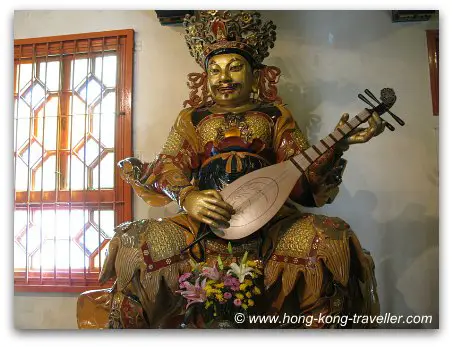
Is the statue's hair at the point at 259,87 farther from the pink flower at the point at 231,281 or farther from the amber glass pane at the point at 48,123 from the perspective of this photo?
the pink flower at the point at 231,281

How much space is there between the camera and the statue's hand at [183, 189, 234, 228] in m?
1.34

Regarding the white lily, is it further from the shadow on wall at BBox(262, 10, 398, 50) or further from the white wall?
the shadow on wall at BBox(262, 10, 398, 50)

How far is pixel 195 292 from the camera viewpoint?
1331 millimetres

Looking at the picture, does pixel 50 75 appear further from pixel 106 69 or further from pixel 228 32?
pixel 228 32

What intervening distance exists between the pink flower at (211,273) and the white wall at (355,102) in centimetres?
49

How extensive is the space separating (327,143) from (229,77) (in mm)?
423

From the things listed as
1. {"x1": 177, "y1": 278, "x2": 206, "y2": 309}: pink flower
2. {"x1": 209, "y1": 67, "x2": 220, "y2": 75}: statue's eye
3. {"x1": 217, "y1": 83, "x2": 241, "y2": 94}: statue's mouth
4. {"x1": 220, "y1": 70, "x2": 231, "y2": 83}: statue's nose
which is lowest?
{"x1": 177, "y1": 278, "x2": 206, "y2": 309}: pink flower

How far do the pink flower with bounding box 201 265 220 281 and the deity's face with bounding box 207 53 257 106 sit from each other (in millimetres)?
610

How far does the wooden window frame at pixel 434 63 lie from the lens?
61.9 inches

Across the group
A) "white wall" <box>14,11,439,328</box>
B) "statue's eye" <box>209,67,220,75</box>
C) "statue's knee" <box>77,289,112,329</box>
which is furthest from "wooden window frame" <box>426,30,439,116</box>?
"statue's knee" <box>77,289,112,329</box>

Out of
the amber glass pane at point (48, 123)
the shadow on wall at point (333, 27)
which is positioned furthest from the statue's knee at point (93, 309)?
the shadow on wall at point (333, 27)

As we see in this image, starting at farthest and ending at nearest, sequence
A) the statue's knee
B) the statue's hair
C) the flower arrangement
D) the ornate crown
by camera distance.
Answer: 1. the statue's hair
2. the ornate crown
3. the statue's knee
4. the flower arrangement

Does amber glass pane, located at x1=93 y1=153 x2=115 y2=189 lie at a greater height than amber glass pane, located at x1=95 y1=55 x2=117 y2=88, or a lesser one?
lesser

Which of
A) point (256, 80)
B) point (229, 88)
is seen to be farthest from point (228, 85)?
point (256, 80)
